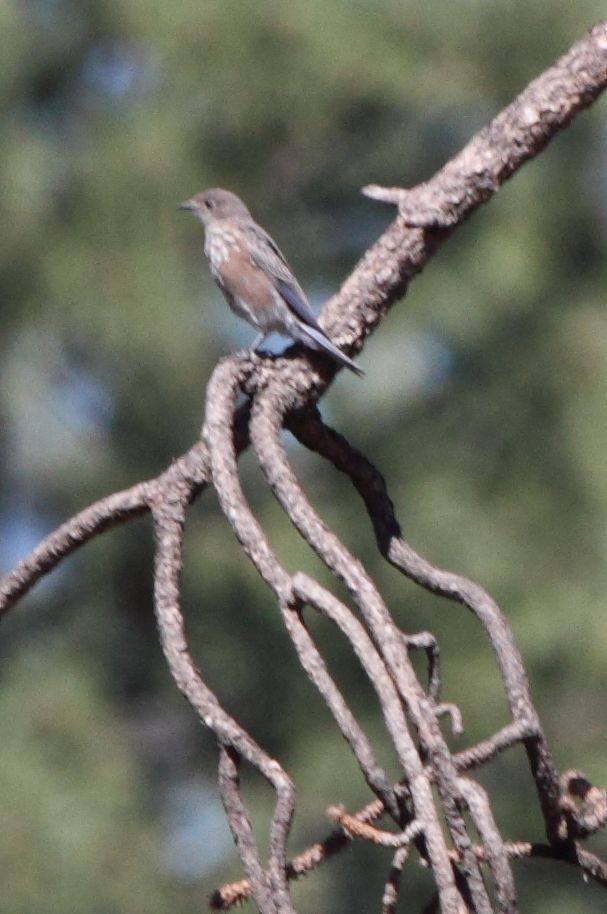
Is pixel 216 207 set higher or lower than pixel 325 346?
higher

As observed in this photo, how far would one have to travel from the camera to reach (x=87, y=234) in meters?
6.54

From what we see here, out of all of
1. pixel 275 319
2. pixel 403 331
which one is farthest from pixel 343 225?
pixel 275 319

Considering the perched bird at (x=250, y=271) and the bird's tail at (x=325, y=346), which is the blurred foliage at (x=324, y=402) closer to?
the perched bird at (x=250, y=271)

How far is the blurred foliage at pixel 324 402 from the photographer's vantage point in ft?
20.4

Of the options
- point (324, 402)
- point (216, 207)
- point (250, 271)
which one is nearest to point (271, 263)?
point (250, 271)

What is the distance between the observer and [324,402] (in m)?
6.47

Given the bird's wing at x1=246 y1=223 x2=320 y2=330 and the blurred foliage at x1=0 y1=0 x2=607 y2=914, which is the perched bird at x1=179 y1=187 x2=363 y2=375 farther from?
the blurred foliage at x1=0 y1=0 x2=607 y2=914

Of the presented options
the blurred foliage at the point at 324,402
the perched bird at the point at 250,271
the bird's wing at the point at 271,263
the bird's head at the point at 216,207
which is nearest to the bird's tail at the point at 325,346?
the perched bird at the point at 250,271

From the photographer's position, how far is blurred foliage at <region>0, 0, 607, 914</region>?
622 cm

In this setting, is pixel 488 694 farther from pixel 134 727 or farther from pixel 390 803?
pixel 390 803

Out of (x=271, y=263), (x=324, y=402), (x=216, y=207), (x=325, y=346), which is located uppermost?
(x=324, y=402)

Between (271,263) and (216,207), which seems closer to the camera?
(271,263)

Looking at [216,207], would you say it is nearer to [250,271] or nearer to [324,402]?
[250,271]

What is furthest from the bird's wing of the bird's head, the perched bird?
the bird's head
